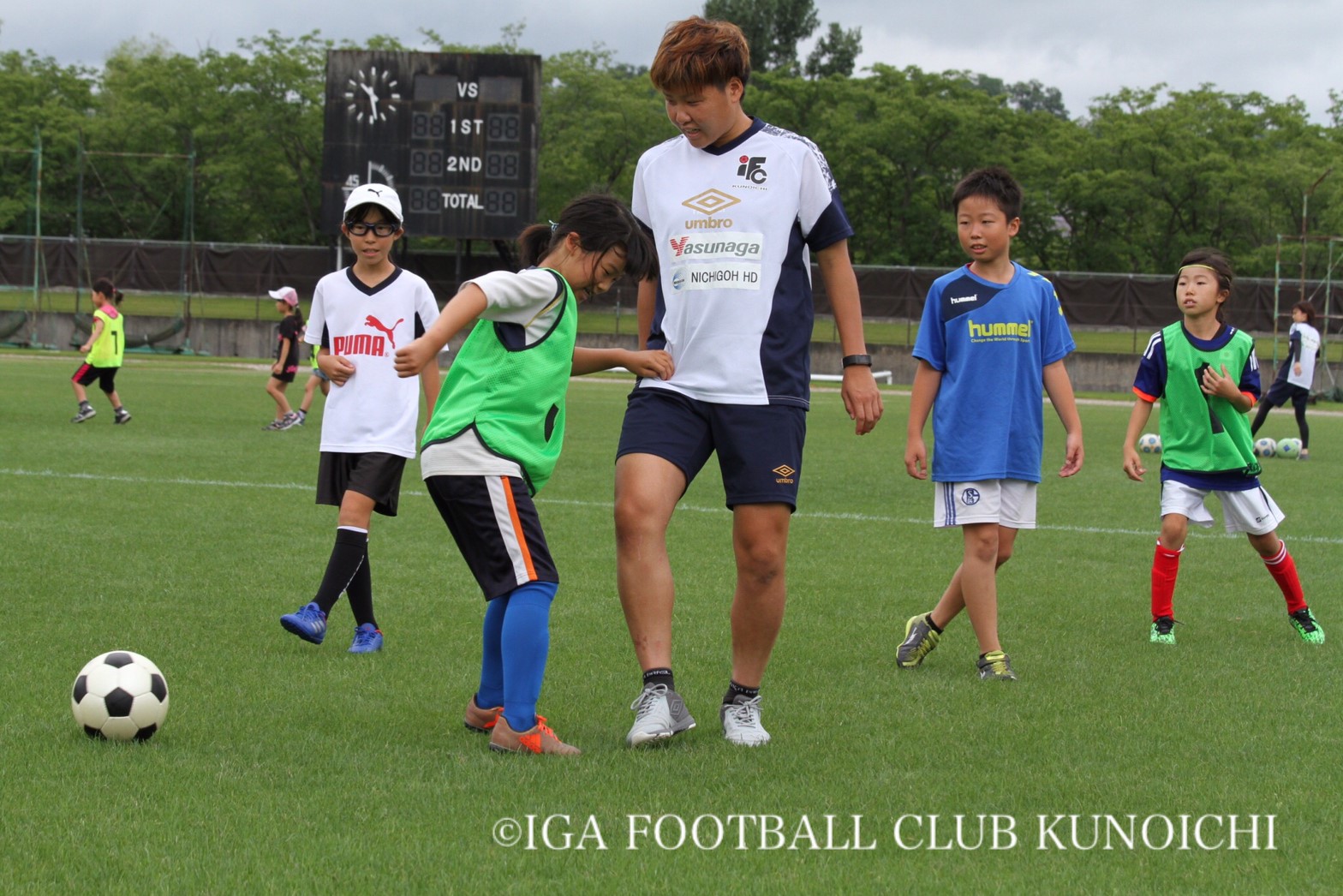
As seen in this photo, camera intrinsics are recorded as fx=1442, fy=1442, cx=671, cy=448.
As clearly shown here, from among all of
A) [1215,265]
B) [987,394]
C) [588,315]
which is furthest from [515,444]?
[588,315]

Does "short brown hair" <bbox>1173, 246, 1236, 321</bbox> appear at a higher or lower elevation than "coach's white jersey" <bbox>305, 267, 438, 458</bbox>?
higher

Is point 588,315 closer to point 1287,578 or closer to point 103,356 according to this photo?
point 103,356

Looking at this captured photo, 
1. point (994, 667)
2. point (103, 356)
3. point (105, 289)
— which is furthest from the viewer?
point (105, 289)

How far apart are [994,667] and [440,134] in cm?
2797

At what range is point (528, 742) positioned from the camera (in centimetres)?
410

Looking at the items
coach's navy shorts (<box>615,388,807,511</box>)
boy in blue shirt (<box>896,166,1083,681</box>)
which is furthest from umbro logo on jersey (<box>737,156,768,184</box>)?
boy in blue shirt (<box>896,166,1083,681</box>)

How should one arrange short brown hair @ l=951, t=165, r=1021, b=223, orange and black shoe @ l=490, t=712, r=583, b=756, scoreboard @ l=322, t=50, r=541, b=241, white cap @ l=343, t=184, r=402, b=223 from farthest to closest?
scoreboard @ l=322, t=50, r=541, b=241, white cap @ l=343, t=184, r=402, b=223, short brown hair @ l=951, t=165, r=1021, b=223, orange and black shoe @ l=490, t=712, r=583, b=756

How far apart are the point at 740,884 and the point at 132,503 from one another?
7.91 meters

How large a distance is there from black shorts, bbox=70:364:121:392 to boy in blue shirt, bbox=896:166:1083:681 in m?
13.8

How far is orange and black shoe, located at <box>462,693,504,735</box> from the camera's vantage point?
4.41 meters

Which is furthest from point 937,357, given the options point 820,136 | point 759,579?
point 820,136

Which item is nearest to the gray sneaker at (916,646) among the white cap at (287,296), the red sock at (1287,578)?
the red sock at (1287,578)

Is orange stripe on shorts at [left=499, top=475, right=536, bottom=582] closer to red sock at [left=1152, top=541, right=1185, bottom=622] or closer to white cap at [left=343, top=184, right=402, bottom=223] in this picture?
white cap at [left=343, top=184, right=402, bottom=223]

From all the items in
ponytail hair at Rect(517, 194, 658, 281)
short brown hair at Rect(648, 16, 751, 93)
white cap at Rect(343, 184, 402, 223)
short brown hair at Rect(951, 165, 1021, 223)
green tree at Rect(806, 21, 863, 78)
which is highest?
green tree at Rect(806, 21, 863, 78)
